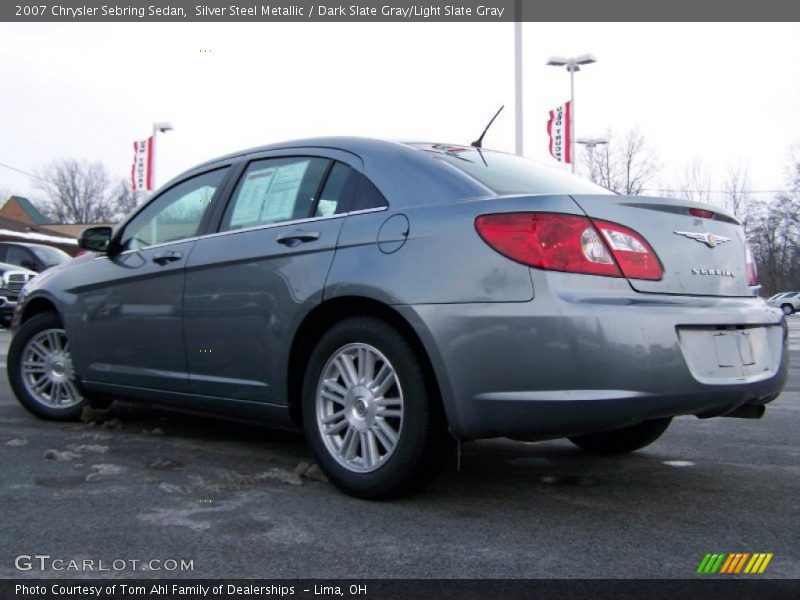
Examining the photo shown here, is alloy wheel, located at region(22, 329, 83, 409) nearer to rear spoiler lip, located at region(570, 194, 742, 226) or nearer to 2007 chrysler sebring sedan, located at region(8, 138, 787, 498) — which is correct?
2007 chrysler sebring sedan, located at region(8, 138, 787, 498)

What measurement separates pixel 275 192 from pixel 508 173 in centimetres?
114

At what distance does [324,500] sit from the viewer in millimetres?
3369

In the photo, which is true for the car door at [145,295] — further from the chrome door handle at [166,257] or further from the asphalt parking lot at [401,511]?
the asphalt parking lot at [401,511]

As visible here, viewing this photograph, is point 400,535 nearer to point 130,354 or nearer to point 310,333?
point 310,333

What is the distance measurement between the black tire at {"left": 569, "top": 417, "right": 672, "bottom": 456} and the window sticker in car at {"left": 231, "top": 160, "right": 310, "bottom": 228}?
1820 mm

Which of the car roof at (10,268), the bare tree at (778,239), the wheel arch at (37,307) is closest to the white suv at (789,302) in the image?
the bare tree at (778,239)

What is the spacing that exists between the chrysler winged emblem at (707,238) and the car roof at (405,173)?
2.56ft

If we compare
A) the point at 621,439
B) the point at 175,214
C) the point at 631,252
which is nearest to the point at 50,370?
the point at 175,214

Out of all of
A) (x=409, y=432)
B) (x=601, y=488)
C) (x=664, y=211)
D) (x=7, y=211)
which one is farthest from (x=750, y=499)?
(x=7, y=211)

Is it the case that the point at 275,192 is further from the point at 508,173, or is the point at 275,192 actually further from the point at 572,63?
the point at 572,63

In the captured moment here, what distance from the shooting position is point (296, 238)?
146 inches

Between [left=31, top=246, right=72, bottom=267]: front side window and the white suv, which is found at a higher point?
[left=31, top=246, right=72, bottom=267]: front side window

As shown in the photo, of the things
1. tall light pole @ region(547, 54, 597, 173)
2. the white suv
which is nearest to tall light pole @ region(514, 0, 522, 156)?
tall light pole @ region(547, 54, 597, 173)

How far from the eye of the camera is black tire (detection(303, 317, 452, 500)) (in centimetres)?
315
